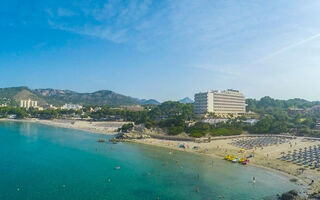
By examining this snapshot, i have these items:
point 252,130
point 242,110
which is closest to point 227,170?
point 252,130

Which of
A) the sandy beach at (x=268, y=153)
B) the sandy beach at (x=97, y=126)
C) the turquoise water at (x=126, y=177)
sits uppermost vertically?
the sandy beach at (x=97, y=126)

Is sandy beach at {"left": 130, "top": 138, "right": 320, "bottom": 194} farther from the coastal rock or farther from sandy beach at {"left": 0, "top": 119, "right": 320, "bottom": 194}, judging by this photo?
the coastal rock

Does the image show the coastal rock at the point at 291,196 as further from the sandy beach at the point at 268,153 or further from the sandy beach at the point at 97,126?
the sandy beach at the point at 97,126

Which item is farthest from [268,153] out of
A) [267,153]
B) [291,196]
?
[291,196]

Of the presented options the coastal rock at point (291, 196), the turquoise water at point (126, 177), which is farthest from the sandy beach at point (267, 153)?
the coastal rock at point (291, 196)

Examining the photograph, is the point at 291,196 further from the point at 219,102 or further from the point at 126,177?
the point at 219,102

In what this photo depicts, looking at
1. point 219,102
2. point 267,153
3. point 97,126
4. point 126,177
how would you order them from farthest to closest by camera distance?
point 219,102, point 97,126, point 267,153, point 126,177

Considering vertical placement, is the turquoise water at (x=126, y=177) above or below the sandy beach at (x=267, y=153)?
below

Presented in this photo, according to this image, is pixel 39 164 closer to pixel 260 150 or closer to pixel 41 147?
pixel 41 147
